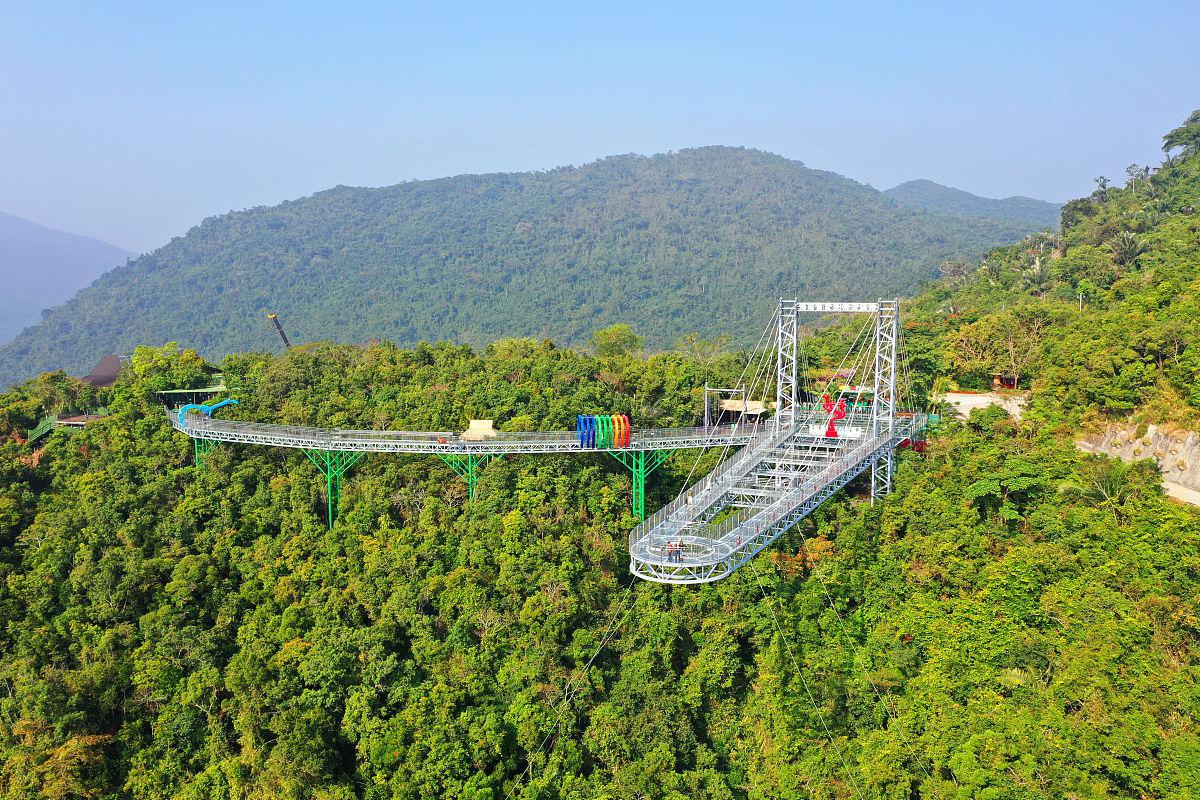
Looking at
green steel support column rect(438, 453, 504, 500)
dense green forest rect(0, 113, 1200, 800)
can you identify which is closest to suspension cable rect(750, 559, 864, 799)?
dense green forest rect(0, 113, 1200, 800)

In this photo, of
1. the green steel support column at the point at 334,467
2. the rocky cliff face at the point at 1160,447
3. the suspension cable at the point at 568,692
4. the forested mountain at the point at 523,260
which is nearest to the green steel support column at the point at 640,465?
the suspension cable at the point at 568,692

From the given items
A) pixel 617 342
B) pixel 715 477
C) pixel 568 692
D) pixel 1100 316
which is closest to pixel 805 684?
pixel 568 692

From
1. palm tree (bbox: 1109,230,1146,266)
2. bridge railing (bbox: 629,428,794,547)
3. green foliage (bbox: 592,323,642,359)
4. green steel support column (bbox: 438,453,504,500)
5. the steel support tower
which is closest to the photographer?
the steel support tower

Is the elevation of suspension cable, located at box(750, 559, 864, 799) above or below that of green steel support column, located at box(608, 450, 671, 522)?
below

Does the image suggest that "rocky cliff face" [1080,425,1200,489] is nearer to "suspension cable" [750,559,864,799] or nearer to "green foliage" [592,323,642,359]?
"suspension cable" [750,559,864,799]

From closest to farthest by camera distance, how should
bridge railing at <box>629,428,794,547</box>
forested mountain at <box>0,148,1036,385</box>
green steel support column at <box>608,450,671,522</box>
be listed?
bridge railing at <box>629,428,794,547</box>, green steel support column at <box>608,450,671,522</box>, forested mountain at <box>0,148,1036,385</box>

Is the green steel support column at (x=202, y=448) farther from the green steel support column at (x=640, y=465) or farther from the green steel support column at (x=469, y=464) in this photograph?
the green steel support column at (x=640, y=465)

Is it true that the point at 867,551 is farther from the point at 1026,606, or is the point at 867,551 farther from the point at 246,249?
the point at 246,249
